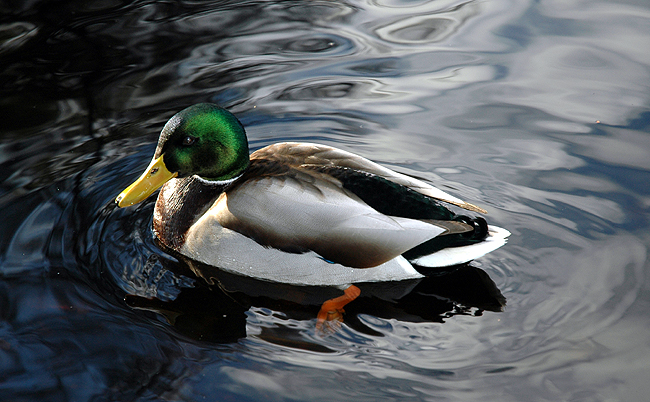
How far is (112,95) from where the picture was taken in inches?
254

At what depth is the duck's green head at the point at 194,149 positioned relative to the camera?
4.28 meters

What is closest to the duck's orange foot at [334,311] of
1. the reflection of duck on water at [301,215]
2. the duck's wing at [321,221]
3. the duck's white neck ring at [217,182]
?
the reflection of duck on water at [301,215]

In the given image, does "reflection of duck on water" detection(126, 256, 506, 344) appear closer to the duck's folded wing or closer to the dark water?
the dark water

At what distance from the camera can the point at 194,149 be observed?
14.3 feet

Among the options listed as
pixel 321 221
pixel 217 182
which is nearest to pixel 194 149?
pixel 217 182

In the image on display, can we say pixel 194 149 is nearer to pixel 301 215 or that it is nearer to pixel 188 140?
pixel 188 140

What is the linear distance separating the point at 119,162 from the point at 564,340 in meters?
3.67

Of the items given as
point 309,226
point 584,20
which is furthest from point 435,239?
point 584,20

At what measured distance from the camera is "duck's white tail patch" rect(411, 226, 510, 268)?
4.10 metres

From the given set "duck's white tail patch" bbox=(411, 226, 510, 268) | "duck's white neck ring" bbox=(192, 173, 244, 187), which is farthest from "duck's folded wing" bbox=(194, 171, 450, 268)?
"duck's white neck ring" bbox=(192, 173, 244, 187)

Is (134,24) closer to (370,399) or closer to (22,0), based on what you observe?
(22,0)

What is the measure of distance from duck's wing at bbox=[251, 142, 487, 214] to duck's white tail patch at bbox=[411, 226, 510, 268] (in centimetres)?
20

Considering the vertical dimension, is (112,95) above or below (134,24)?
below

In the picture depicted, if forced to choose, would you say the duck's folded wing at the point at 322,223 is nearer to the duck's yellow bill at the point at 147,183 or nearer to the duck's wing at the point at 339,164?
the duck's wing at the point at 339,164
